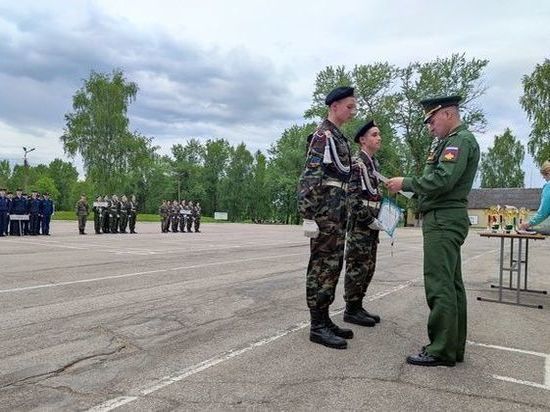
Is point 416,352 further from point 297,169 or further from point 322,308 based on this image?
point 297,169

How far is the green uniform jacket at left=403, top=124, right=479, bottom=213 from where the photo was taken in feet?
14.2

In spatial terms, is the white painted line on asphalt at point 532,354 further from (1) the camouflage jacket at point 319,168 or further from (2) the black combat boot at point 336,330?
(1) the camouflage jacket at point 319,168

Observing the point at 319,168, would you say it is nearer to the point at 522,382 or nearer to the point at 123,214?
the point at 522,382

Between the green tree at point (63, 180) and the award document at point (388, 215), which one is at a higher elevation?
the green tree at point (63, 180)

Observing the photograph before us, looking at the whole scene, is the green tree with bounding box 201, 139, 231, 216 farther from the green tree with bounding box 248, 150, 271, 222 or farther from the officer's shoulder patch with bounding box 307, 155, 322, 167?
the officer's shoulder patch with bounding box 307, 155, 322, 167

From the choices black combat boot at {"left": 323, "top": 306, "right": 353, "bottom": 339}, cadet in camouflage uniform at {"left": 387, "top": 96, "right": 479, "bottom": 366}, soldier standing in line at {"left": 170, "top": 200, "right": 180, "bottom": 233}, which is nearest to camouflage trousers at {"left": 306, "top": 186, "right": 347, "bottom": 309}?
black combat boot at {"left": 323, "top": 306, "right": 353, "bottom": 339}

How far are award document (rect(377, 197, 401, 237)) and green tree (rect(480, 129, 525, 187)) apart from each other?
81.8m

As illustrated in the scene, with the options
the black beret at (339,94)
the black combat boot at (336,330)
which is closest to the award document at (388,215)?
the black combat boot at (336,330)

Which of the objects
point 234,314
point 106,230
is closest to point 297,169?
point 106,230

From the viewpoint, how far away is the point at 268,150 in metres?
85.4

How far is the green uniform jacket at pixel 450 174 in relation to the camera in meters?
4.33

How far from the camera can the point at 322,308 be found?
15.9 feet

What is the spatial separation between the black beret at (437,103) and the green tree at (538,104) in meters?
35.2

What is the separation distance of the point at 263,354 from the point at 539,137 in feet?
125
